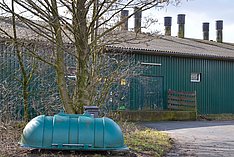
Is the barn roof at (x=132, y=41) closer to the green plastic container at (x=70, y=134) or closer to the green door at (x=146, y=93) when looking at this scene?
the green door at (x=146, y=93)

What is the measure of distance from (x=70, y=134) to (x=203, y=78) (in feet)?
59.5

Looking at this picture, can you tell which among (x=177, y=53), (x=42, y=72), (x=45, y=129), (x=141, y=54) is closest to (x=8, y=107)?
(x=42, y=72)

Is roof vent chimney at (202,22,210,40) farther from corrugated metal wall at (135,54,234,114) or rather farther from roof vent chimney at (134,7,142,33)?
roof vent chimney at (134,7,142,33)

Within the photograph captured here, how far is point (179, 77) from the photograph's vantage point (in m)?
24.9

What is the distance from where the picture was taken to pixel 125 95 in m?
22.0

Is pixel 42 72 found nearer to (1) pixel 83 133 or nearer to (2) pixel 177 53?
(1) pixel 83 133

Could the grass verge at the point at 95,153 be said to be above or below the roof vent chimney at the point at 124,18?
below

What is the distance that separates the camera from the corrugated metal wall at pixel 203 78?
79.2 ft

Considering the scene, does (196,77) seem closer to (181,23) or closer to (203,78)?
(203,78)

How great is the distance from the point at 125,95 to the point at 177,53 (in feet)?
14.1


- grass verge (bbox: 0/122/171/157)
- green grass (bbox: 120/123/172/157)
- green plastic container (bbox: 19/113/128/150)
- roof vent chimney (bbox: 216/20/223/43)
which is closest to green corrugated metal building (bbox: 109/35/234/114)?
green grass (bbox: 120/123/172/157)

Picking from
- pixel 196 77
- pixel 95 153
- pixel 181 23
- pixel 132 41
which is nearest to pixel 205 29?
pixel 181 23

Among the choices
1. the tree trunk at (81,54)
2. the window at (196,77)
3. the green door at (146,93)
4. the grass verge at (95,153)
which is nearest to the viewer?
the grass verge at (95,153)

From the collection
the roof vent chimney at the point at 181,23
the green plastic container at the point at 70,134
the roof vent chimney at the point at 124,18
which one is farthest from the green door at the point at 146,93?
the roof vent chimney at the point at 181,23
